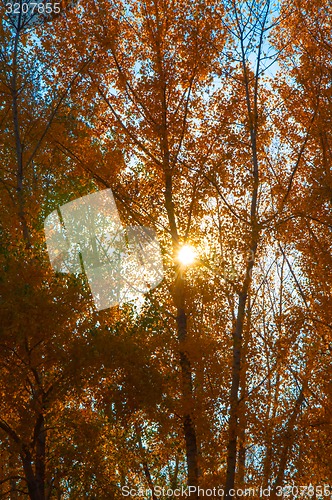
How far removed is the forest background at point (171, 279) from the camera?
964 centimetres

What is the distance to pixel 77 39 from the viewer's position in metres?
11.5

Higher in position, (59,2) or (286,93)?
(59,2)

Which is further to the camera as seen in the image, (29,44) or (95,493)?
(29,44)

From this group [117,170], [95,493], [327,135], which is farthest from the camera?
[327,135]

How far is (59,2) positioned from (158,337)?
290 inches

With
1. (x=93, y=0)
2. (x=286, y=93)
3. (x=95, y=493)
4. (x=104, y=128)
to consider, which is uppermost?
(x=93, y=0)

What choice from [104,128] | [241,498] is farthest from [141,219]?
[241,498]

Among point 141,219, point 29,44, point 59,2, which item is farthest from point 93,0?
point 141,219

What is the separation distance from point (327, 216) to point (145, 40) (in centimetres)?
536

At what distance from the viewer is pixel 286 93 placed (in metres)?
12.5

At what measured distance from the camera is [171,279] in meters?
11.1

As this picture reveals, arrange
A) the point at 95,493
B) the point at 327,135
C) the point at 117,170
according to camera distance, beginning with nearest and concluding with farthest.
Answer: the point at 95,493, the point at 117,170, the point at 327,135

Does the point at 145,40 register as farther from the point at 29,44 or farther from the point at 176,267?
the point at 176,267

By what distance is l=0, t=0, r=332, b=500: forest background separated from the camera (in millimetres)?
9641
